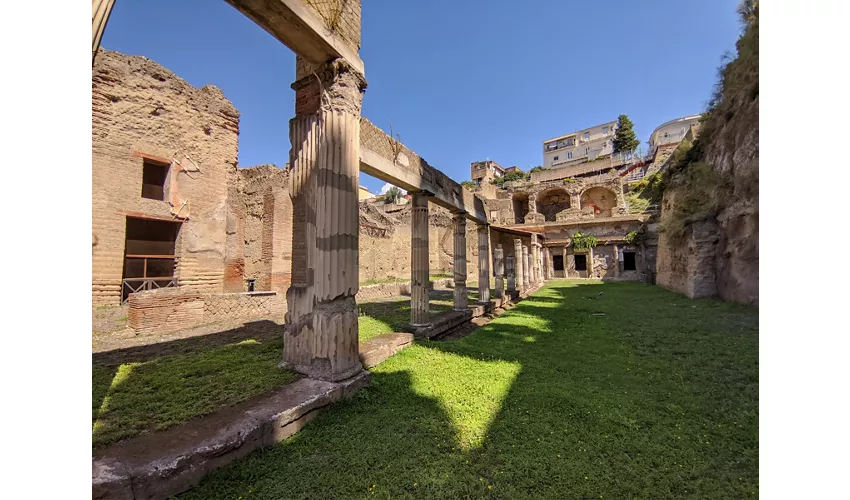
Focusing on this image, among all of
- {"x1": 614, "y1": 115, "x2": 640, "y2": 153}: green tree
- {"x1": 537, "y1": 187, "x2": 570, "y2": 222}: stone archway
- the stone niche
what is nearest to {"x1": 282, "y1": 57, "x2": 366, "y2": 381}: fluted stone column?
the stone niche

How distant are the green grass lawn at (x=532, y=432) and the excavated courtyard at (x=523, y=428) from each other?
1 cm

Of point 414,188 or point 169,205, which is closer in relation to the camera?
point 414,188

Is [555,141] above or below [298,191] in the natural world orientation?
above

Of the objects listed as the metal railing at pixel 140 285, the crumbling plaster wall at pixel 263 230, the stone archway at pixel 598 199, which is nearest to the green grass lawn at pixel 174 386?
the metal railing at pixel 140 285

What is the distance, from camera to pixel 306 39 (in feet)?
10.6

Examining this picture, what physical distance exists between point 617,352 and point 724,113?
34.7ft

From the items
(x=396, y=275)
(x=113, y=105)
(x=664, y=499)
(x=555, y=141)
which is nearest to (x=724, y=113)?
(x=664, y=499)

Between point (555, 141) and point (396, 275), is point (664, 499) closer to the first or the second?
point (396, 275)

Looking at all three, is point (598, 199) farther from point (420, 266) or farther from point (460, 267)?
point (420, 266)

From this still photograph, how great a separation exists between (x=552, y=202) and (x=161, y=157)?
107ft

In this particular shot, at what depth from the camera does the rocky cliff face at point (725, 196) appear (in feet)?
26.7

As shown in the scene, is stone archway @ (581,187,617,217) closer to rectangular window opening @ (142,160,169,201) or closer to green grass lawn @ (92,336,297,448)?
rectangular window opening @ (142,160,169,201)

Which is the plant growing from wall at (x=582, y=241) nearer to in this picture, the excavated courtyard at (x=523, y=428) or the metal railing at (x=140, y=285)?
the excavated courtyard at (x=523, y=428)

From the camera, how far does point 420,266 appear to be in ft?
20.5
